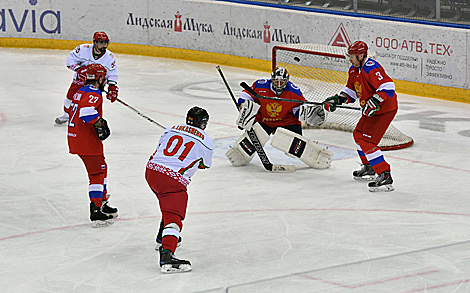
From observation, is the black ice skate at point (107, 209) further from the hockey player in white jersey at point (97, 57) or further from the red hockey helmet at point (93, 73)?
the hockey player in white jersey at point (97, 57)

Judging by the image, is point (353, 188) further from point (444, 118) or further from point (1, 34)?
point (1, 34)

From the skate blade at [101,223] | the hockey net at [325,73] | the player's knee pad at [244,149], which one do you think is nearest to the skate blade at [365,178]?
the player's knee pad at [244,149]

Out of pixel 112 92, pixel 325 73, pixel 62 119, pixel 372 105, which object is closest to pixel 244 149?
pixel 372 105

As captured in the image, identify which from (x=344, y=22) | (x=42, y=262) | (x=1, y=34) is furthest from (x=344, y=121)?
(x=1, y=34)

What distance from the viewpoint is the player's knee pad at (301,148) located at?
7160 millimetres

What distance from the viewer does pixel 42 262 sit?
4809 mm

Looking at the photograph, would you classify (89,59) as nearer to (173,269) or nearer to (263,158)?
(263,158)

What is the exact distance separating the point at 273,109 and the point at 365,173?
1080 millimetres

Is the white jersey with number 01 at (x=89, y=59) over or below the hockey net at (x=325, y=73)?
over

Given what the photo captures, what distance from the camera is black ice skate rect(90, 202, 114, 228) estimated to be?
5469 millimetres

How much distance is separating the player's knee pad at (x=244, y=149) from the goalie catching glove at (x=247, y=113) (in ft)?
0.58

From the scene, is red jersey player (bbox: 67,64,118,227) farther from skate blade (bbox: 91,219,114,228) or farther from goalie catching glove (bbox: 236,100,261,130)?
goalie catching glove (bbox: 236,100,261,130)

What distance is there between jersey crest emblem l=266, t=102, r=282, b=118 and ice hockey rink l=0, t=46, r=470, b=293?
52 centimetres

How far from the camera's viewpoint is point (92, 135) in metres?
5.41
